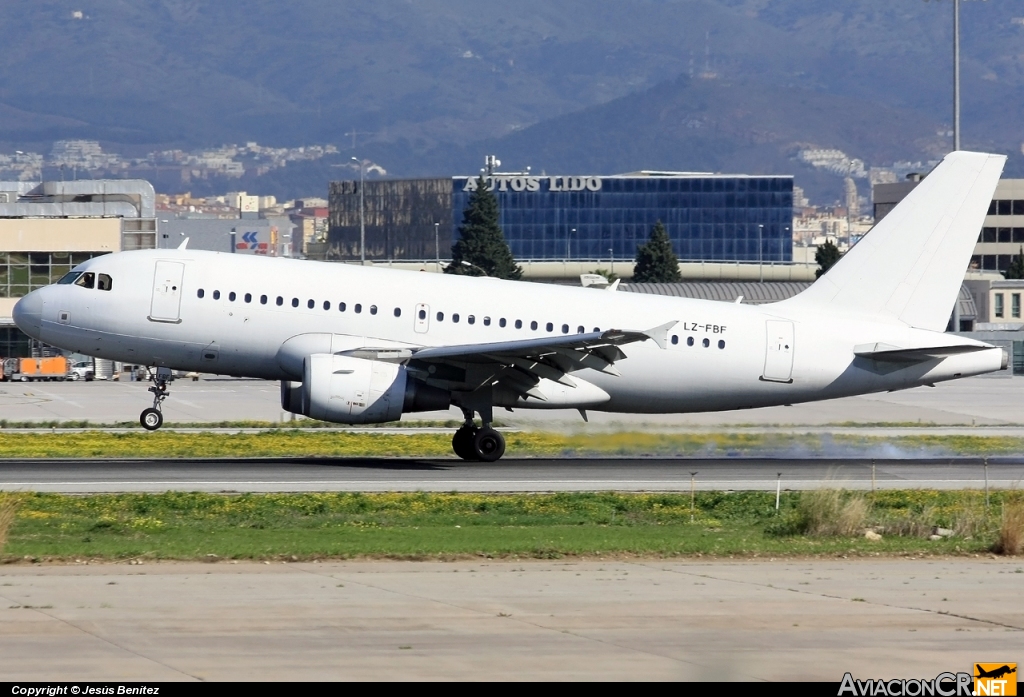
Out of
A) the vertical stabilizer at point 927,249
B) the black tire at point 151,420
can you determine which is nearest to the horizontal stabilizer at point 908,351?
the vertical stabilizer at point 927,249

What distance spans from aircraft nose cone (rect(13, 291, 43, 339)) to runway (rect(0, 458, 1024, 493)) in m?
3.13

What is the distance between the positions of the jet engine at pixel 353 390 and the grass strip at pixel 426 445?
14.0ft

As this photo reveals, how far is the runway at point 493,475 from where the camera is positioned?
94.5ft

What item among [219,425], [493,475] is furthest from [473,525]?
[219,425]

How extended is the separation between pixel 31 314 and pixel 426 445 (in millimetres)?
10350

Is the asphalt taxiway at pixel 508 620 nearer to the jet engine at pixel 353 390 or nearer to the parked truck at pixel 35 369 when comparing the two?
the jet engine at pixel 353 390

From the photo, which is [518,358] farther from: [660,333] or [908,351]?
[908,351]

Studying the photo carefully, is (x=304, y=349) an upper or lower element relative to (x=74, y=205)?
lower

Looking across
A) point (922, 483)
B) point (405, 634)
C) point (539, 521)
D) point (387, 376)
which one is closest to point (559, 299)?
point (387, 376)

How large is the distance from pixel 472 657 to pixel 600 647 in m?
1.29

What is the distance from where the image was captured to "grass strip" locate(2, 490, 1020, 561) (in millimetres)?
20141

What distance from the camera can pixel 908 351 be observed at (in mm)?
34188

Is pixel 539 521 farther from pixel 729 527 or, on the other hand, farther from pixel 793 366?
pixel 793 366

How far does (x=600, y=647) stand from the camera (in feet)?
45.9
